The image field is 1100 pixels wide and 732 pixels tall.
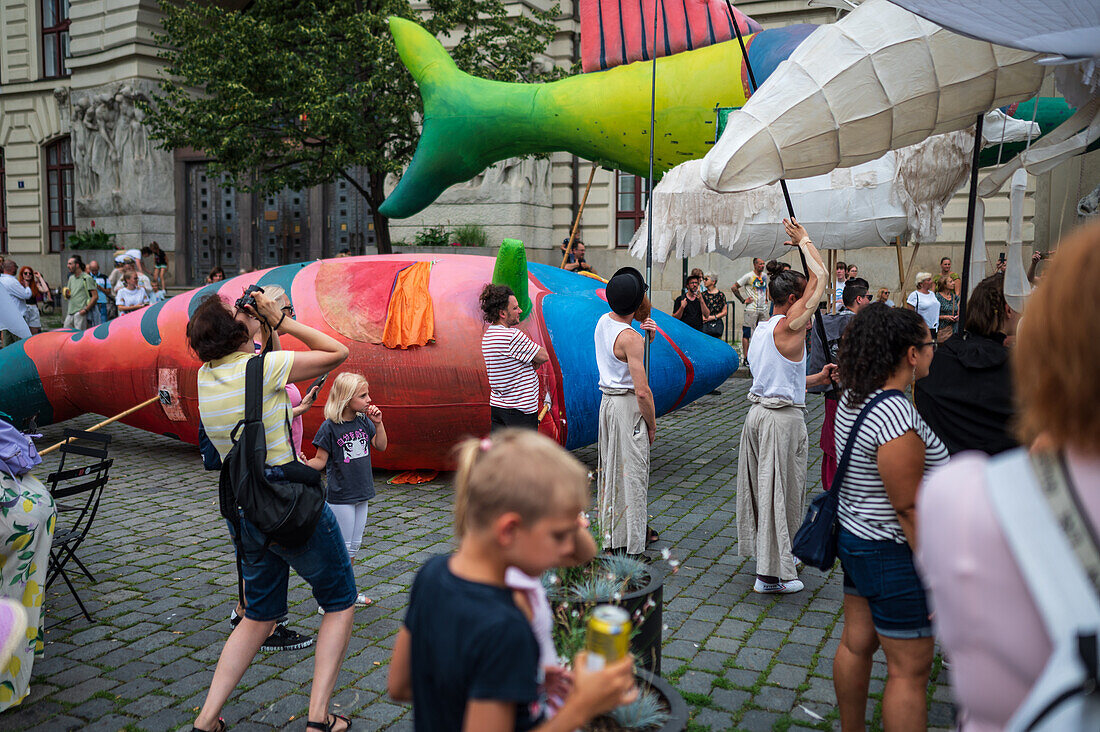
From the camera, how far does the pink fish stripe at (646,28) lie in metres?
7.78

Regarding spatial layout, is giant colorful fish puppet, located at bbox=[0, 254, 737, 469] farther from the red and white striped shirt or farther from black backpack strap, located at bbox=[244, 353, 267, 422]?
black backpack strap, located at bbox=[244, 353, 267, 422]

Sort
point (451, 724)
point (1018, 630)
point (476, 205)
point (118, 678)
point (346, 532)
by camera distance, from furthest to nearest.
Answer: point (476, 205) → point (346, 532) → point (118, 678) → point (451, 724) → point (1018, 630)

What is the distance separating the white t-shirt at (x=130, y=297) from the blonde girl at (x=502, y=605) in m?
13.7

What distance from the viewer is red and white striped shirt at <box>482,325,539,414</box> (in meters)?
6.12

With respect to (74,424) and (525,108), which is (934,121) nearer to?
(525,108)

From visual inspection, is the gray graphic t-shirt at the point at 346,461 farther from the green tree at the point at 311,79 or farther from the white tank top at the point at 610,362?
the green tree at the point at 311,79

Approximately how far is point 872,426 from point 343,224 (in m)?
21.0

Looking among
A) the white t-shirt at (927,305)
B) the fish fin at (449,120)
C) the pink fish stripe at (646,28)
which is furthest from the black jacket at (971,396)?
the white t-shirt at (927,305)

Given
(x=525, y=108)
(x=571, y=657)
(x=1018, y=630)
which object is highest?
(x=525, y=108)

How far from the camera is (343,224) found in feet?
73.9

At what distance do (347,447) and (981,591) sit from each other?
388 cm

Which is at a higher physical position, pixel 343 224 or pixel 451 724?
pixel 343 224

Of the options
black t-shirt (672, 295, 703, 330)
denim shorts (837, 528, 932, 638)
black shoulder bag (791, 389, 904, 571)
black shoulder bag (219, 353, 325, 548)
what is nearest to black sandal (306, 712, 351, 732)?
black shoulder bag (219, 353, 325, 548)

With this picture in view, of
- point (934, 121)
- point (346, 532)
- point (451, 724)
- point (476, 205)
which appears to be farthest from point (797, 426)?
point (476, 205)
